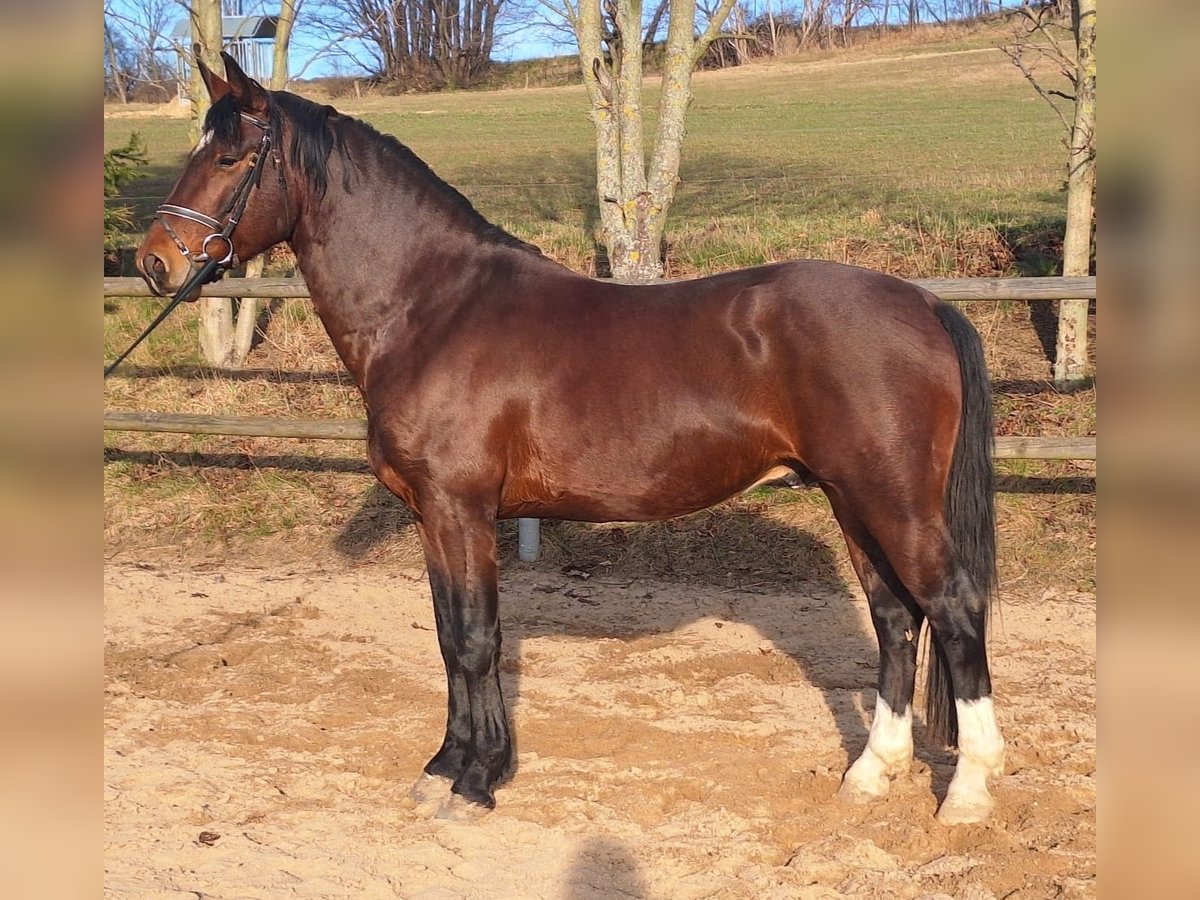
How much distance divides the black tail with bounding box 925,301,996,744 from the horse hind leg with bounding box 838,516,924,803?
157 mm

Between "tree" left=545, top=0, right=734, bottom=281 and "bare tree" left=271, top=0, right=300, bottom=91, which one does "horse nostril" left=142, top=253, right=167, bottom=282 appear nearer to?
"tree" left=545, top=0, right=734, bottom=281

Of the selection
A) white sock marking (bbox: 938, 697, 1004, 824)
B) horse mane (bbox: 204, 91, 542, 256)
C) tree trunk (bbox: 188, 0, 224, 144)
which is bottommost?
white sock marking (bbox: 938, 697, 1004, 824)

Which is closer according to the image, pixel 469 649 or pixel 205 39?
pixel 469 649

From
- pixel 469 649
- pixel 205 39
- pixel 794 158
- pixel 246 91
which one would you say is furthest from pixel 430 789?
pixel 794 158

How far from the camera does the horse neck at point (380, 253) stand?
361cm

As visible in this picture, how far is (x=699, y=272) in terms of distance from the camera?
859 cm

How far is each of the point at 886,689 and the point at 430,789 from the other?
1.56m

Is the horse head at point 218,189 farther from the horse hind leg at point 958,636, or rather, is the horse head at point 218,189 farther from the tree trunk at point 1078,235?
the tree trunk at point 1078,235

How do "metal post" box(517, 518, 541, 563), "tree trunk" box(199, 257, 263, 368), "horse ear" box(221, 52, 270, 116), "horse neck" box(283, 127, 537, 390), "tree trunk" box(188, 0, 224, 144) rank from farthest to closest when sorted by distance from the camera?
1. "tree trunk" box(199, 257, 263, 368)
2. "tree trunk" box(188, 0, 224, 144)
3. "metal post" box(517, 518, 541, 563)
4. "horse neck" box(283, 127, 537, 390)
5. "horse ear" box(221, 52, 270, 116)

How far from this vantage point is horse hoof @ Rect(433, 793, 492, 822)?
11.1 feet

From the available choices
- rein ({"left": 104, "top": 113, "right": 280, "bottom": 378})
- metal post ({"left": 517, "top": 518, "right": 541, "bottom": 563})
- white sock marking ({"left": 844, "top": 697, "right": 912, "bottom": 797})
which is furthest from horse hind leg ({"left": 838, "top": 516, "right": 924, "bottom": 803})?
metal post ({"left": 517, "top": 518, "right": 541, "bottom": 563})

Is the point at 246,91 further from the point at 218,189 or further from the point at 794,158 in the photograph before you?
the point at 794,158

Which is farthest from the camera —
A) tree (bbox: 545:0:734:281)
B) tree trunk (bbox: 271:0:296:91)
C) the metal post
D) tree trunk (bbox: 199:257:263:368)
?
tree trunk (bbox: 199:257:263:368)
